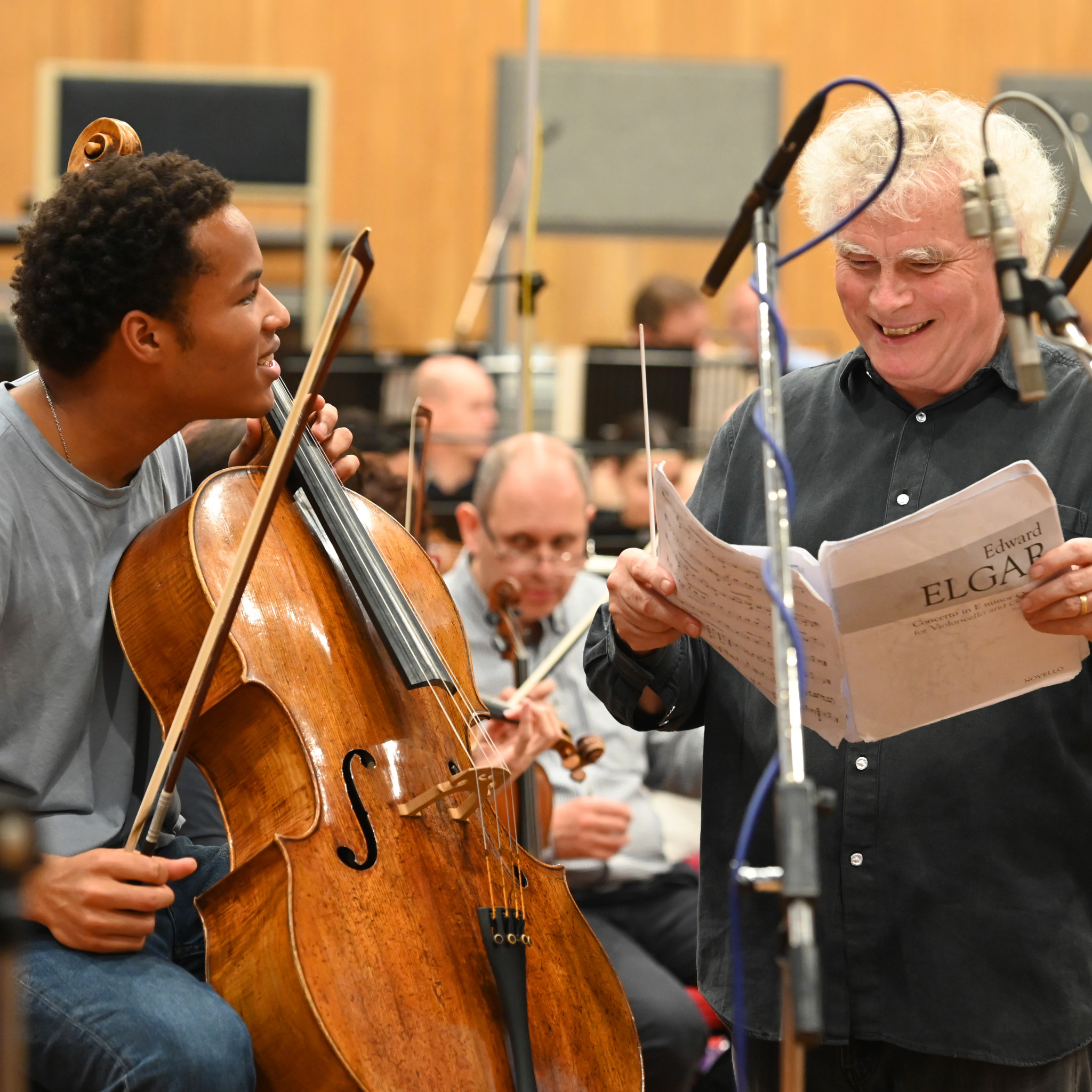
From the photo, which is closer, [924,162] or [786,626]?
[786,626]

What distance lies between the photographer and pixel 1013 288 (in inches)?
45.7

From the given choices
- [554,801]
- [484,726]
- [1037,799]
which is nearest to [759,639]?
[1037,799]

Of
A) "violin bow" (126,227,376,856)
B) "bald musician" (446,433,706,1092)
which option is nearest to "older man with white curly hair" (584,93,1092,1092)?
"violin bow" (126,227,376,856)

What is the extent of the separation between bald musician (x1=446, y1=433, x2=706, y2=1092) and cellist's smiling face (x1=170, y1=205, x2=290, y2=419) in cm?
115

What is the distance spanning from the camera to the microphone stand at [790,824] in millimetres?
920

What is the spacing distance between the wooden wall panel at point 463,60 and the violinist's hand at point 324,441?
5277 millimetres

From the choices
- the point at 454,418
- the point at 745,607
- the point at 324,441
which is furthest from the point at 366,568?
the point at 454,418

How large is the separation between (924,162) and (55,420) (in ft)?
3.22

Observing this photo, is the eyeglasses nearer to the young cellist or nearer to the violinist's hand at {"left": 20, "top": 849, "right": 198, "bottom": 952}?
the young cellist

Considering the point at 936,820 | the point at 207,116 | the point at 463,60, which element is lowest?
the point at 936,820

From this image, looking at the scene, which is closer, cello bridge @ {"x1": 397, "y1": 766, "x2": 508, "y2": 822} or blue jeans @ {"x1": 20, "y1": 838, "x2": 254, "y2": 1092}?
blue jeans @ {"x1": 20, "y1": 838, "x2": 254, "y2": 1092}

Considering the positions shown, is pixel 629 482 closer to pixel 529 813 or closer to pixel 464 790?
pixel 529 813

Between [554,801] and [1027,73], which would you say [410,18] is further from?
[554,801]

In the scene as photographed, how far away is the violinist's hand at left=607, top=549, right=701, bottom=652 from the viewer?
1412 mm
